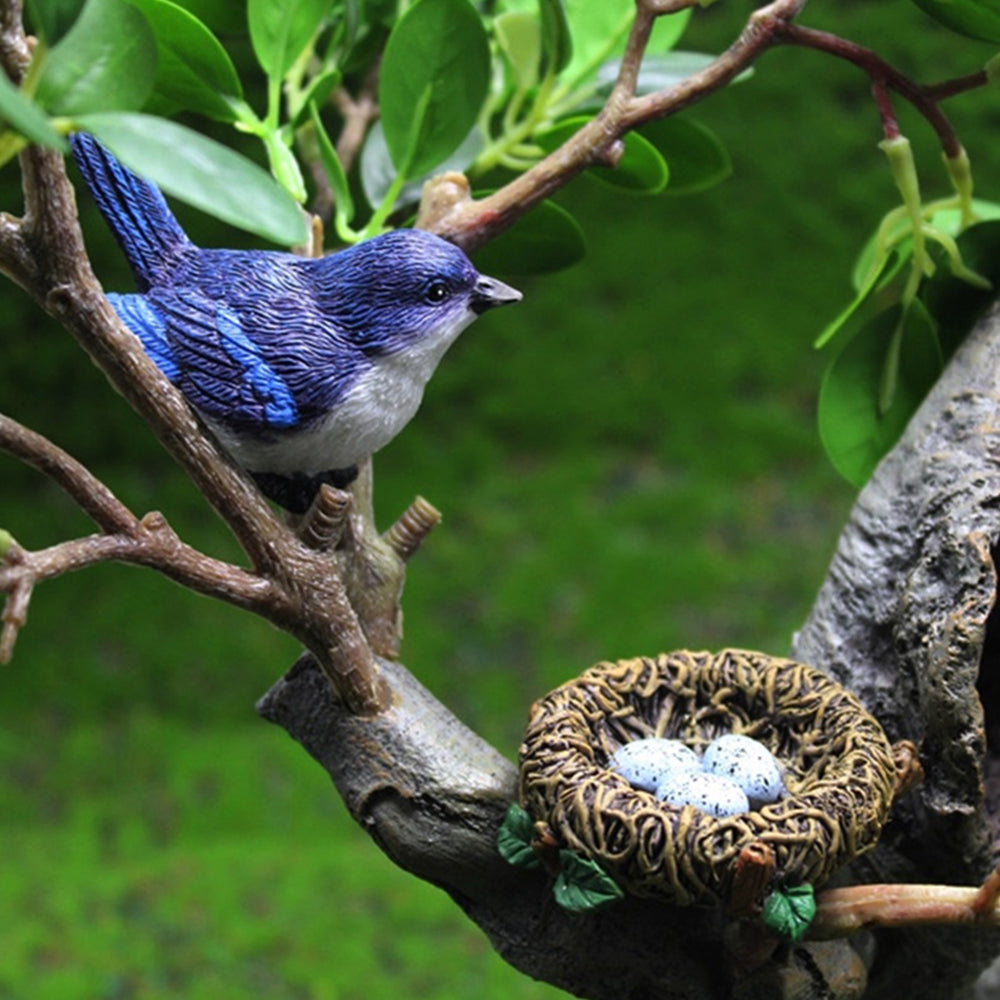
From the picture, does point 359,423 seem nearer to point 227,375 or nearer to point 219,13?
point 227,375

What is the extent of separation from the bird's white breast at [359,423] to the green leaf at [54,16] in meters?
0.22

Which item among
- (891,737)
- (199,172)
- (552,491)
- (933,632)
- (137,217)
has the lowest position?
(552,491)

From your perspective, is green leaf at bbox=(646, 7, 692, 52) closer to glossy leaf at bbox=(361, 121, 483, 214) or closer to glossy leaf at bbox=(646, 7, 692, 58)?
glossy leaf at bbox=(646, 7, 692, 58)

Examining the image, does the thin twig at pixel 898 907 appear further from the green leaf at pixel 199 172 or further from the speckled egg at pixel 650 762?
the green leaf at pixel 199 172

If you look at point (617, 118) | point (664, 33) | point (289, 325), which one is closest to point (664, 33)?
point (664, 33)

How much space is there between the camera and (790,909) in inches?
26.5

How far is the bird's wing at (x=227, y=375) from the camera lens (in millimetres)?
677

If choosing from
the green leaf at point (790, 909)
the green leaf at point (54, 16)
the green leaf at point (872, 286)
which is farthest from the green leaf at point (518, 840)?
the green leaf at point (54, 16)

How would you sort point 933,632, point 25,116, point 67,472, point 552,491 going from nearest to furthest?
point 25,116
point 67,472
point 933,632
point 552,491

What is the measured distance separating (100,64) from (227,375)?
192mm

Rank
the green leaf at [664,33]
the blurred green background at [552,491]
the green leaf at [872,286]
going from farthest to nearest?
the blurred green background at [552,491]
the green leaf at [664,33]
the green leaf at [872,286]

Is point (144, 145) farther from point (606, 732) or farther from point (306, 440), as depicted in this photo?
point (606, 732)

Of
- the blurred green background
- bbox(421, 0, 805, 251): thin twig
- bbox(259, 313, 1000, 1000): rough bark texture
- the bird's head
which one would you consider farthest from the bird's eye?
the blurred green background

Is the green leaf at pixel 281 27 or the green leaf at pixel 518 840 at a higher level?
the green leaf at pixel 281 27
